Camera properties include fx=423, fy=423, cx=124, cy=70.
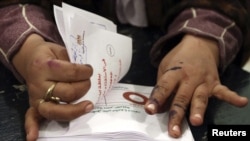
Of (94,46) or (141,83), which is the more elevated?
(94,46)

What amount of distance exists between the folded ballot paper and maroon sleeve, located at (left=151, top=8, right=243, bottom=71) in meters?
0.10

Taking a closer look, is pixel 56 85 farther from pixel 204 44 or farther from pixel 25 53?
pixel 204 44

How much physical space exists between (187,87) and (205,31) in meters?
0.14

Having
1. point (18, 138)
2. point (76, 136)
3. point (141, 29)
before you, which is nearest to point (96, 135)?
point (76, 136)

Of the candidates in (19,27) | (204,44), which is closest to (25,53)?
(19,27)

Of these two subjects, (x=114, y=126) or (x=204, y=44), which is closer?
(x=114, y=126)

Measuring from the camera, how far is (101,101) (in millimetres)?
618

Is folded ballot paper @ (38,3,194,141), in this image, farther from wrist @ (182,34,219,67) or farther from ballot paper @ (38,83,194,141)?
wrist @ (182,34,219,67)

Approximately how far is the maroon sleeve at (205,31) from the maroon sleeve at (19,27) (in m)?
0.18

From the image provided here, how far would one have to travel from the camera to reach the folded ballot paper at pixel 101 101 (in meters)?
0.55

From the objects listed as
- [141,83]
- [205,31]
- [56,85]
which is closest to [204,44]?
[205,31]

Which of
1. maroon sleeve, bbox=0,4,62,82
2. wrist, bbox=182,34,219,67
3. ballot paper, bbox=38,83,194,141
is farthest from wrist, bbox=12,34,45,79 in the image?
wrist, bbox=182,34,219,67

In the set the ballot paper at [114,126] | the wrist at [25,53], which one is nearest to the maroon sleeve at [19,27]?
the wrist at [25,53]

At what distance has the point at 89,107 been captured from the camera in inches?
21.8
